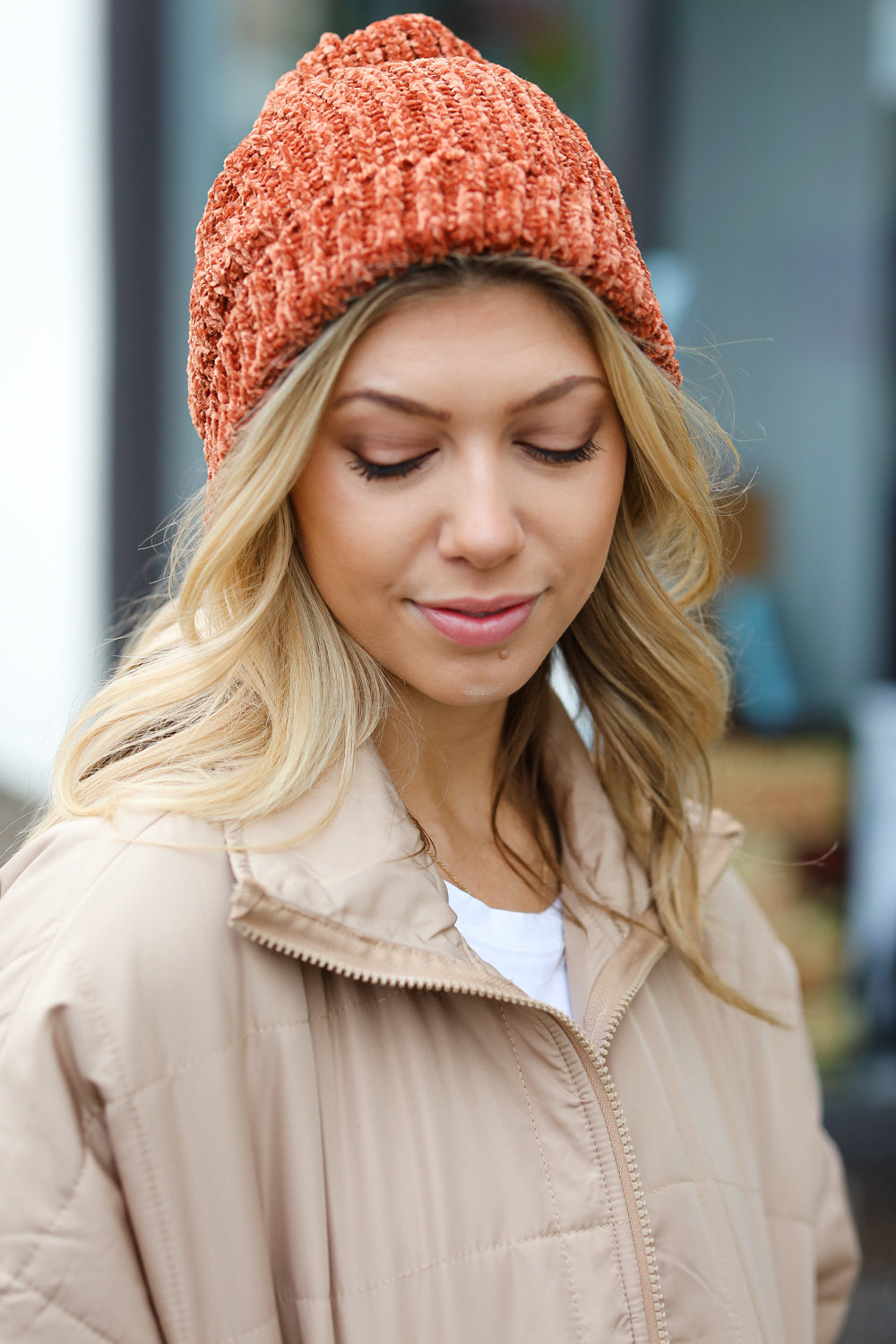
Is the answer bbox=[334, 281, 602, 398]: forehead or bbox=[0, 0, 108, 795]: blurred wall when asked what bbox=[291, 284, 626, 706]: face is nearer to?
bbox=[334, 281, 602, 398]: forehead

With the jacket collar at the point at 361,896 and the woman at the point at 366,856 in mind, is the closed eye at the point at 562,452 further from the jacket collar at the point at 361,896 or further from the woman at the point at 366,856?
the jacket collar at the point at 361,896

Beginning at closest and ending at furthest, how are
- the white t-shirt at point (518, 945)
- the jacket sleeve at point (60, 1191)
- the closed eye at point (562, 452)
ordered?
the jacket sleeve at point (60, 1191) → the closed eye at point (562, 452) → the white t-shirt at point (518, 945)

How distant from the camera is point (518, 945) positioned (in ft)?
4.47

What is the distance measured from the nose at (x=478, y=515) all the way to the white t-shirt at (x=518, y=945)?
0.38 meters

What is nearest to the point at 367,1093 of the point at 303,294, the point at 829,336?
the point at 303,294

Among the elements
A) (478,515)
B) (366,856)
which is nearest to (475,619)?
(478,515)

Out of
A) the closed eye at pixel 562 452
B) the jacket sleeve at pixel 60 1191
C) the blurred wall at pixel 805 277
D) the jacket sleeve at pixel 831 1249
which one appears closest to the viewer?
the jacket sleeve at pixel 60 1191

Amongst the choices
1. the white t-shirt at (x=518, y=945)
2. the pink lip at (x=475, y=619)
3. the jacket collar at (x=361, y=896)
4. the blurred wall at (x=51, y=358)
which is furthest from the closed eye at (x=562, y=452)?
the blurred wall at (x=51, y=358)

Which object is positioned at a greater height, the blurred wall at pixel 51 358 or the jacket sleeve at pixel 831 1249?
the blurred wall at pixel 51 358

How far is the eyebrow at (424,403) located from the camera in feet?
3.67

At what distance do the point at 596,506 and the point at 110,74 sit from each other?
8.89 ft

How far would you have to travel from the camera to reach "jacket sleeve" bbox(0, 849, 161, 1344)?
0.98 m

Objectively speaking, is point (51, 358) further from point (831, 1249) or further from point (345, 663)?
point (831, 1249)

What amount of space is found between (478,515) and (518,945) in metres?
0.49
